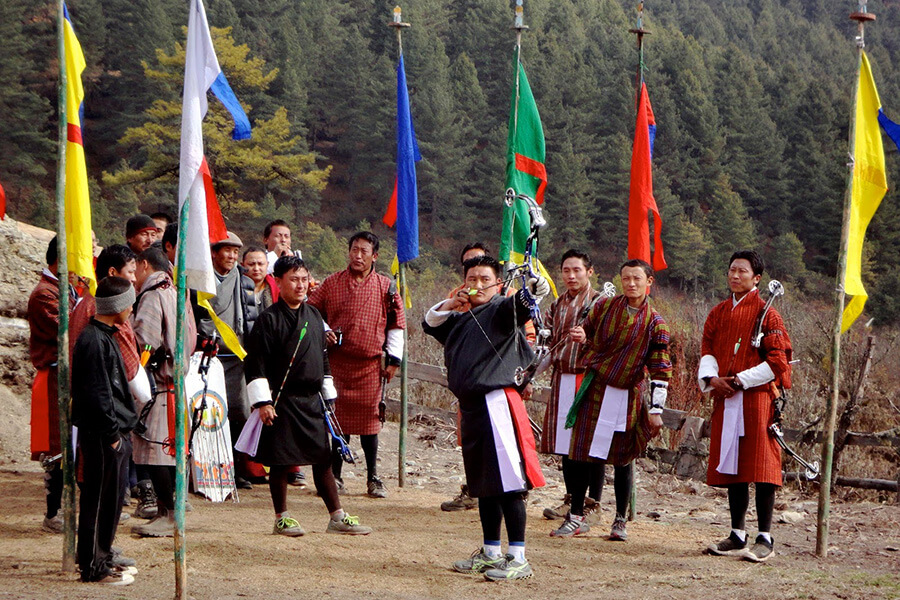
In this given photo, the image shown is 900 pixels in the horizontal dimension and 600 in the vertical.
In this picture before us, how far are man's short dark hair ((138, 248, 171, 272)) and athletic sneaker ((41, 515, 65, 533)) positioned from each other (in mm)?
1581

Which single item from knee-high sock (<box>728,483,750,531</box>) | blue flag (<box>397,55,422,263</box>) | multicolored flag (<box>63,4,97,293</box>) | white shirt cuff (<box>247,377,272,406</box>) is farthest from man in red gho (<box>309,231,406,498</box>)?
knee-high sock (<box>728,483,750,531</box>)

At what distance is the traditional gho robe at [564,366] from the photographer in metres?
6.36

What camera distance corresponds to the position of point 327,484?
5742 millimetres

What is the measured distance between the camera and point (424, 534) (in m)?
6.03

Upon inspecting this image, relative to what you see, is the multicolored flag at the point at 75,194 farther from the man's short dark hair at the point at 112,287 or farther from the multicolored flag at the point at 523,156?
the multicolored flag at the point at 523,156

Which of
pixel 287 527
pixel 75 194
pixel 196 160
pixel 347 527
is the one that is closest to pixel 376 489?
pixel 347 527

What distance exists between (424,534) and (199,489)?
5.31 feet

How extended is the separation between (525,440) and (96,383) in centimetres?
216

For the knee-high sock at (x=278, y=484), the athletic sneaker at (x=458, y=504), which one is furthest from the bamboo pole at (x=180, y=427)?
the athletic sneaker at (x=458, y=504)

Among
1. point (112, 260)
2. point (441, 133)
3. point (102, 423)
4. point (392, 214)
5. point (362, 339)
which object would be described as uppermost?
point (441, 133)

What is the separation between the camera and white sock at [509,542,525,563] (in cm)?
503

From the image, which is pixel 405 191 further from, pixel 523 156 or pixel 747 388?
pixel 747 388

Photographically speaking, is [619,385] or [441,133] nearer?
[619,385]

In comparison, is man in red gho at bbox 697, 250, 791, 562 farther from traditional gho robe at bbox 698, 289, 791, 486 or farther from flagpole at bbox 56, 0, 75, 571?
flagpole at bbox 56, 0, 75, 571
